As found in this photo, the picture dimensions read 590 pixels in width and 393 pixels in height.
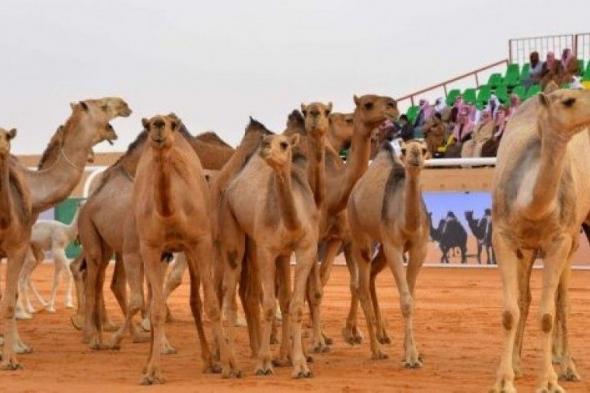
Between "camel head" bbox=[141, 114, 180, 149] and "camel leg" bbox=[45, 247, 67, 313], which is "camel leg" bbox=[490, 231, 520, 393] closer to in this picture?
"camel head" bbox=[141, 114, 180, 149]

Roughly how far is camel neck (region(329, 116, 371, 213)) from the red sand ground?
4.88 ft

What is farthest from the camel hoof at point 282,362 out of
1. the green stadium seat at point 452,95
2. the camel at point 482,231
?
the green stadium seat at point 452,95

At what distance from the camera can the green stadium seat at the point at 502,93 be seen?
100 feet

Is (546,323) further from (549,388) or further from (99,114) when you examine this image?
(99,114)

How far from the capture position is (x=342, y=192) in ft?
45.4

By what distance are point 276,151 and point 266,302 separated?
121 centimetres

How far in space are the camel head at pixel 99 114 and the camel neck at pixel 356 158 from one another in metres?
3.09

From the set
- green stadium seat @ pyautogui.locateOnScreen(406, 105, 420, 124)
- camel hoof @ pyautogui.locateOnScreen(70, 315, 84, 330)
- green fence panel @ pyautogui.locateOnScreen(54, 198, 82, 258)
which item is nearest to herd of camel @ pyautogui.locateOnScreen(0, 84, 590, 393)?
camel hoof @ pyautogui.locateOnScreen(70, 315, 84, 330)

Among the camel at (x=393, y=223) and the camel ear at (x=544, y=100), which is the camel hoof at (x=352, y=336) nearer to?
the camel at (x=393, y=223)

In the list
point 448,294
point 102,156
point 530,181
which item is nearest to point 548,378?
point 530,181

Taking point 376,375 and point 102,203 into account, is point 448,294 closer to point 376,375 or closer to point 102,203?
point 102,203

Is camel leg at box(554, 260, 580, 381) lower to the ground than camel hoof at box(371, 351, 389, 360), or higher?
higher

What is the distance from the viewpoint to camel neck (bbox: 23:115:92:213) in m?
14.9

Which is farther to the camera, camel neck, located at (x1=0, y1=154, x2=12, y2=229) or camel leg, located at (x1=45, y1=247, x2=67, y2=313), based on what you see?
camel leg, located at (x1=45, y1=247, x2=67, y2=313)
